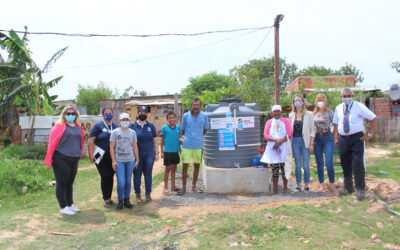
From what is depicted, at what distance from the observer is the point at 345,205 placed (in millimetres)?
4715

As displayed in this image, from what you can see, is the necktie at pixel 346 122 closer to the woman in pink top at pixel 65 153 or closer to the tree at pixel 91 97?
the woman in pink top at pixel 65 153

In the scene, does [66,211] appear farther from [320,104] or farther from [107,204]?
[320,104]

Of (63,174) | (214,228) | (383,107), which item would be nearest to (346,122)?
(214,228)

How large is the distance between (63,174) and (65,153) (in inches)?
13.0

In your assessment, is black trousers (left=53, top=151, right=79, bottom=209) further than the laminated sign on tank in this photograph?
No

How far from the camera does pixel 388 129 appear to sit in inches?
591

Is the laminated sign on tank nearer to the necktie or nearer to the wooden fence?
the necktie

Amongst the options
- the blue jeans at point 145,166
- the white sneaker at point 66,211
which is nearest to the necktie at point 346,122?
the blue jeans at point 145,166

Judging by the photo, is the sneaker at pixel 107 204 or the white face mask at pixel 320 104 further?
the white face mask at pixel 320 104

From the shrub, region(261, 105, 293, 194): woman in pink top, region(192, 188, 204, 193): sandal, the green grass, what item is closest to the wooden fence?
region(261, 105, 293, 194): woman in pink top

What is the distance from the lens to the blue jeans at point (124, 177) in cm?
500

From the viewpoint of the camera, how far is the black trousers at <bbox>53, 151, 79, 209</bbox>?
469 centimetres

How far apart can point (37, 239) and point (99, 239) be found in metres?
0.79

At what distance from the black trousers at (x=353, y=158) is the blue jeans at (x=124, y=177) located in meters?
Answer: 3.66
